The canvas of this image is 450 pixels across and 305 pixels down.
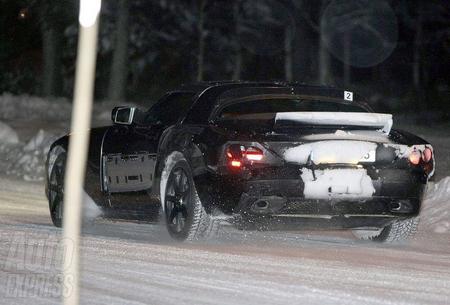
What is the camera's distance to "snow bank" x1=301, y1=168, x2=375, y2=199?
946 centimetres

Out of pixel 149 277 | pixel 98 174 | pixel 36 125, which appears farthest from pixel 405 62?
pixel 149 277

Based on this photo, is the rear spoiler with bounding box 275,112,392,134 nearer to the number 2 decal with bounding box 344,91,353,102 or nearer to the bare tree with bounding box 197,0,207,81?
the number 2 decal with bounding box 344,91,353,102

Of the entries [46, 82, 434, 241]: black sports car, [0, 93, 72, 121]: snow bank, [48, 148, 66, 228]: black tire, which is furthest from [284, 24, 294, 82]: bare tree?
[46, 82, 434, 241]: black sports car

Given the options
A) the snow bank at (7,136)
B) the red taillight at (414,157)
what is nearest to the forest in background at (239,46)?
the snow bank at (7,136)

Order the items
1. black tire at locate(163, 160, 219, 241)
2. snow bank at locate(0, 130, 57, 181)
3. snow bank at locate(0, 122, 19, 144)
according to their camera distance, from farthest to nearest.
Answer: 1. snow bank at locate(0, 122, 19, 144)
2. snow bank at locate(0, 130, 57, 181)
3. black tire at locate(163, 160, 219, 241)

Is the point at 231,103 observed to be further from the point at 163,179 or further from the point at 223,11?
the point at 223,11

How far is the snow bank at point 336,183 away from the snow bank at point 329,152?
0.29ft

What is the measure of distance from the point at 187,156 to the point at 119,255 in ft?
5.02

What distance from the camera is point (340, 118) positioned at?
31.8ft

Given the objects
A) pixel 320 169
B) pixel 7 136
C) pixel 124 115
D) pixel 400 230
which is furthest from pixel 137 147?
pixel 7 136

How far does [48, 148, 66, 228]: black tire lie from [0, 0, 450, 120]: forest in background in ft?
84.2

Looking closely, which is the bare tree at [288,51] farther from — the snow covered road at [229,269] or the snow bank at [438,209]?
the snow covered road at [229,269]

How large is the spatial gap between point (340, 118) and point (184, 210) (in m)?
1.52

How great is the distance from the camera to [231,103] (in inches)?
410
